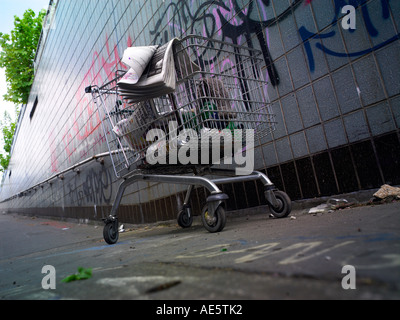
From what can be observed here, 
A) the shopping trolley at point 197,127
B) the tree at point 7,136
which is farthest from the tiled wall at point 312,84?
the tree at point 7,136

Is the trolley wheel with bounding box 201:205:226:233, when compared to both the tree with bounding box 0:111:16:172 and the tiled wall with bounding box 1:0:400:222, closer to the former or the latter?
the tiled wall with bounding box 1:0:400:222

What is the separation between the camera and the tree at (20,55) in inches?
604

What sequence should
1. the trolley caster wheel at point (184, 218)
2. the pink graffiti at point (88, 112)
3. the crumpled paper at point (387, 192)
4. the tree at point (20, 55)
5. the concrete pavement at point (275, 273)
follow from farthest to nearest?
1. the tree at point (20, 55)
2. the pink graffiti at point (88, 112)
3. the trolley caster wheel at point (184, 218)
4. the crumpled paper at point (387, 192)
5. the concrete pavement at point (275, 273)

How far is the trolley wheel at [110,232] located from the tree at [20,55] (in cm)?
1594

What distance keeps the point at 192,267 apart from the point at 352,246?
0.55 metres

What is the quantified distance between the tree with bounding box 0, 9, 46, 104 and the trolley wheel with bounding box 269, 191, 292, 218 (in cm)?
1695

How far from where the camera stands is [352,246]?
959mm

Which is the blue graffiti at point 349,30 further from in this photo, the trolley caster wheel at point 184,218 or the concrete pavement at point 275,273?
the trolley caster wheel at point 184,218

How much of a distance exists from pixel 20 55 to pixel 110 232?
16.6 m

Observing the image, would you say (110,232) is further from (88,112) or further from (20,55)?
(20,55)

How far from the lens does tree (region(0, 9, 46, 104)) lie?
15.4 metres

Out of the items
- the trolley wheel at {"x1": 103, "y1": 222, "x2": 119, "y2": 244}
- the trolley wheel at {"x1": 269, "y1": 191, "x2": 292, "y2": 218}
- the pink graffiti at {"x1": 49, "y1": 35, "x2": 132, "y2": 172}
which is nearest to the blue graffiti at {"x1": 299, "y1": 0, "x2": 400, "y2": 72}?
the trolley wheel at {"x1": 269, "y1": 191, "x2": 292, "y2": 218}

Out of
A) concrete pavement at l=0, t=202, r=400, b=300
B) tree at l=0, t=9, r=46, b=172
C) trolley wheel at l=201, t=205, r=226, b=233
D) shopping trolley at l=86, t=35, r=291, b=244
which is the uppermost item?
tree at l=0, t=9, r=46, b=172
